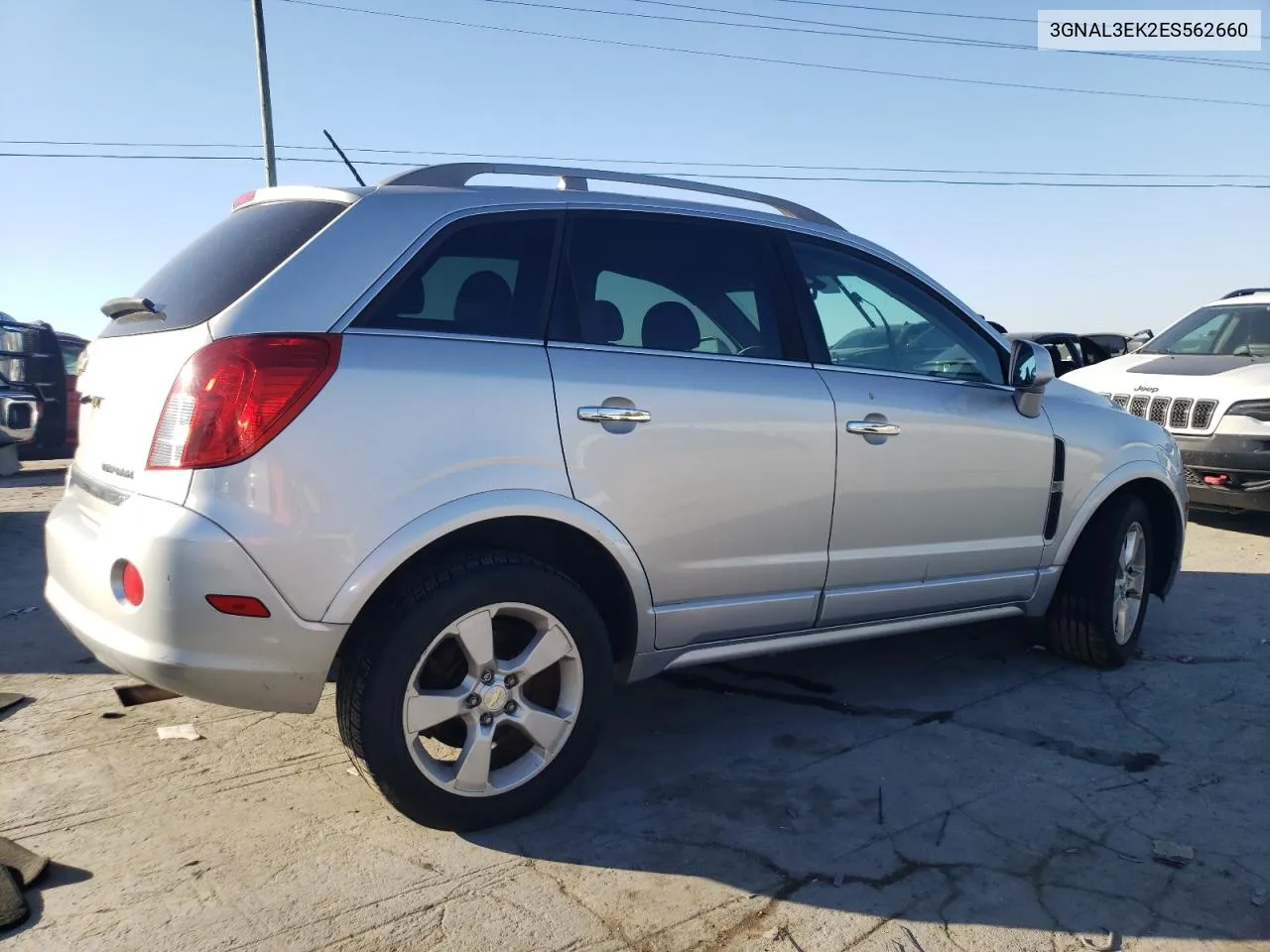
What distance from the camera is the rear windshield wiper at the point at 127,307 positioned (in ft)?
10.0

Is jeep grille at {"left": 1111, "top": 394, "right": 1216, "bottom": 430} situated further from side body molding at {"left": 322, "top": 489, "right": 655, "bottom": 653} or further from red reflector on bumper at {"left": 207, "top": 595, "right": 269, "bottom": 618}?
red reflector on bumper at {"left": 207, "top": 595, "right": 269, "bottom": 618}

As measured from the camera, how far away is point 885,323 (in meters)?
4.05

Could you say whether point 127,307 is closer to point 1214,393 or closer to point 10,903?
point 10,903

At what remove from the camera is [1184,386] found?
7855 millimetres

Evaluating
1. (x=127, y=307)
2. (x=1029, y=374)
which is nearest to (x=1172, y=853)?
(x=1029, y=374)

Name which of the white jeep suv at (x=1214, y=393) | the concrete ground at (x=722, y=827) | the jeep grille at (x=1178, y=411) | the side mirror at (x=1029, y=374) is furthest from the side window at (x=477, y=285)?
the white jeep suv at (x=1214, y=393)

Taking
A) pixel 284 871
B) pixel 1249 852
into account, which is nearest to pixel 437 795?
pixel 284 871

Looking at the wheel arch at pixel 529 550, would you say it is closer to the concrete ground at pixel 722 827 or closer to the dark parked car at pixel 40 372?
the concrete ground at pixel 722 827

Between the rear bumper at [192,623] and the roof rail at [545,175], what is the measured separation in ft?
4.11

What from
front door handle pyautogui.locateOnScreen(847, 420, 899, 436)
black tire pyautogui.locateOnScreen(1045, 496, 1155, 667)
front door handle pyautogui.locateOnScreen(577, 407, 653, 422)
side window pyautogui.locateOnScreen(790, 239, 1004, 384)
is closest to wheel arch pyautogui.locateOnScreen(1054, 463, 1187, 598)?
black tire pyautogui.locateOnScreen(1045, 496, 1155, 667)

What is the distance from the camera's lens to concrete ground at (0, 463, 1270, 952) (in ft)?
8.31

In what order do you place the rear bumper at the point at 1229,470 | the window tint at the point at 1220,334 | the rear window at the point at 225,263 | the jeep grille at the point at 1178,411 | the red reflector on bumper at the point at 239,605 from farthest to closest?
the window tint at the point at 1220,334
the jeep grille at the point at 1178,411
the rear bumper at the point at 1229,470
the rear window at the point at 225,263
the red reflector on bumper at the point at 239,605

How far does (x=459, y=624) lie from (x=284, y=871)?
80cm

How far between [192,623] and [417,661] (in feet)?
1.88
